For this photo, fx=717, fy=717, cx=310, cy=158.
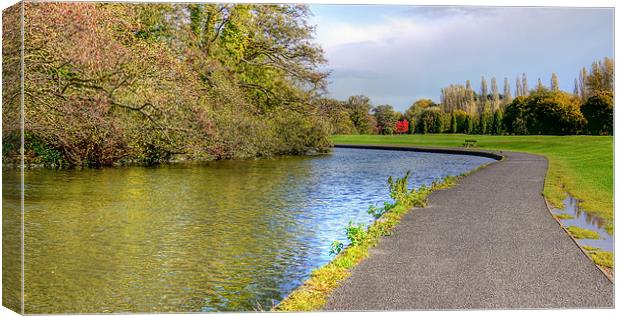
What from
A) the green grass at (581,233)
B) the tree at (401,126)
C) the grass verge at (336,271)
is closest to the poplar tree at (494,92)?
the tree at (401,126)

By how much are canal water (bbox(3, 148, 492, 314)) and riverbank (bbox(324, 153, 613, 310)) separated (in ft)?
3.21

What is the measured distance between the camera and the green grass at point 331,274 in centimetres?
664

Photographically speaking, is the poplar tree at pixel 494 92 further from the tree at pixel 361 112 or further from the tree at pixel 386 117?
the tree at pixel 361 112

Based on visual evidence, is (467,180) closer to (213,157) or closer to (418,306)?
(213,157)

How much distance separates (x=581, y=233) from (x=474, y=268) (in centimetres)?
307

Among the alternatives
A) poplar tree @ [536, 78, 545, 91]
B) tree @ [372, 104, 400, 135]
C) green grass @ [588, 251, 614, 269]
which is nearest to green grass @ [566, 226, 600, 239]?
green grass @ [588, 251, 614, 269]

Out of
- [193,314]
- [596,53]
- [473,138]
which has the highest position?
[596,53]

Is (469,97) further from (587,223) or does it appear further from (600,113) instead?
(587,223)

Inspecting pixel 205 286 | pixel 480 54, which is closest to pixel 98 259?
pixel 205 286

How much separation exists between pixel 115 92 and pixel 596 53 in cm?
1295

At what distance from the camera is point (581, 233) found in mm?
10211

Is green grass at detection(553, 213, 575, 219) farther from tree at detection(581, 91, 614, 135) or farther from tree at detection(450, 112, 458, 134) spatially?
tree at detection(450, 112, 458, 134)

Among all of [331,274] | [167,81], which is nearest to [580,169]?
[167,81]

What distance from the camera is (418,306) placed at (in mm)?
6617
